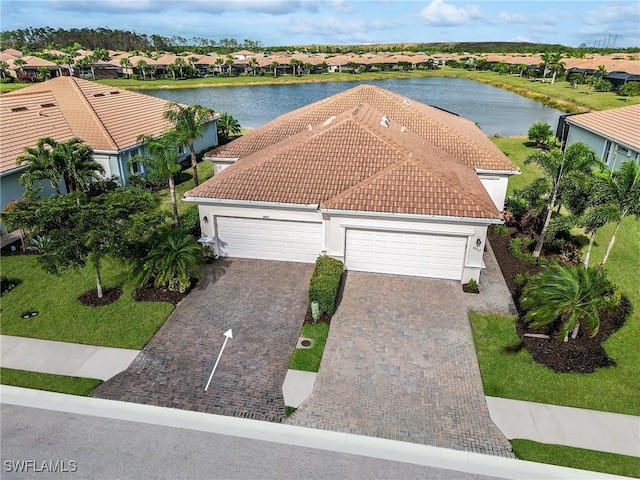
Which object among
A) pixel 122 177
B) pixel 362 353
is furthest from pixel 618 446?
pixel 122 177

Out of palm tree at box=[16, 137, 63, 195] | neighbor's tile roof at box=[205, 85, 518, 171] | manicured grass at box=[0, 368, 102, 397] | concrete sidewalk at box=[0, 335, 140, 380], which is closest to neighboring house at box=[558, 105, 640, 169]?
neighbor's tile roof at box=[205, 85, 518, 171]

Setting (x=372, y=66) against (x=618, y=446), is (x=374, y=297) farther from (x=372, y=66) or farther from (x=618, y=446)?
(x=372, y=66)

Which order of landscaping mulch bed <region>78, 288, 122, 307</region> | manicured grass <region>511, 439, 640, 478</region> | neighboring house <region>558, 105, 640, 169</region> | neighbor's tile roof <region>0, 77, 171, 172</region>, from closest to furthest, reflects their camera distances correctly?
manicured grass <region>511, 439, 640, 478</region> < landscaping mulch bed <region>78, 288, 122, 307</region> < neighbor's tile roof <region>0, 77, 171, 172</region> < neighboring house <region>558, 105, 640, 169</region>

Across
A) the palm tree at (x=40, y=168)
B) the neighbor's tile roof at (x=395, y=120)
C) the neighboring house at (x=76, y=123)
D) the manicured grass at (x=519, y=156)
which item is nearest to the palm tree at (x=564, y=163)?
the neighbor's tile roof at (x=395, y=120)

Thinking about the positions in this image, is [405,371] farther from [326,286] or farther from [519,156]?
[519,156]
